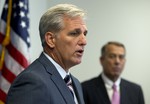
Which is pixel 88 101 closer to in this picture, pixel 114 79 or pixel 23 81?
pixel 114 79

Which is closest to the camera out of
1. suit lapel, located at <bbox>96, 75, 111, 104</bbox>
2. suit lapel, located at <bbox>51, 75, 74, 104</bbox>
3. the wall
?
suit lapel, located at <bbox>51, 75, 74, 104</bbox>

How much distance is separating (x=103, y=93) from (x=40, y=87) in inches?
54.8

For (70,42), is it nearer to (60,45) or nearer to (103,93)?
(60,45)

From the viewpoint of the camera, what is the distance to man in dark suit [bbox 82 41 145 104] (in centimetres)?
247

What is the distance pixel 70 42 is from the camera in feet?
4.42

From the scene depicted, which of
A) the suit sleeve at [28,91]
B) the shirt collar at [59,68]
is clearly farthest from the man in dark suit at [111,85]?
the suit sleeve at [28,91]

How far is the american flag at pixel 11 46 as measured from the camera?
2.18m

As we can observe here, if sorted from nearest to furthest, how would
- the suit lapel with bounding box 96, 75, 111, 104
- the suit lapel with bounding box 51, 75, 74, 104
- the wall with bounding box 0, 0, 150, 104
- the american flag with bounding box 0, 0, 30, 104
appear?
the suit lapel with bounding box 51, 75, 74, 104 → the american flag with bounding box 0, 0, 30, 104 → the suit lapel with bounding box 96, 75, 111, 104 → the wall with bounding box 0, 0, 150, 104

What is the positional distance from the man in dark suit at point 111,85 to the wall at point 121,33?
1004 mm

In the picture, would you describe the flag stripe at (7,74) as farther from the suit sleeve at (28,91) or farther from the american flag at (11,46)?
the suit sleeve at (28,91)

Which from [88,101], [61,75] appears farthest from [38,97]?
[88,101]

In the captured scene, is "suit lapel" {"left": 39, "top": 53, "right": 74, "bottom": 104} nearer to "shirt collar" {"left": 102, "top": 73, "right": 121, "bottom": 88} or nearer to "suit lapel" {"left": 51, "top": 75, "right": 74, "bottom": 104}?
"suit lapel" {"left": 51, "top": 75, "right": 74, "bottom": 104}

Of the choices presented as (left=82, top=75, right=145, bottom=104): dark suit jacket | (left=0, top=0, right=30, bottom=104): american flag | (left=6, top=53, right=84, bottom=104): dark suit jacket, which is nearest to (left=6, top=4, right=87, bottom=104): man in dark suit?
(left=6, top=53, right=84, bottom=104): dark suit jacket

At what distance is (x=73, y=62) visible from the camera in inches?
54.0
